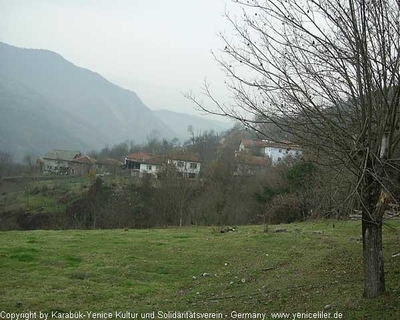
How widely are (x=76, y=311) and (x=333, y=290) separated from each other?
360 cm

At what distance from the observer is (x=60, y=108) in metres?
136

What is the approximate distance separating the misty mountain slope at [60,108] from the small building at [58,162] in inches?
743

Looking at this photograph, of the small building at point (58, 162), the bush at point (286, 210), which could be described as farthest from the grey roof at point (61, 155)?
the bush at point (286, 210)

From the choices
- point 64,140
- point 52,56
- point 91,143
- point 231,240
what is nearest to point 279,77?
point 231,240

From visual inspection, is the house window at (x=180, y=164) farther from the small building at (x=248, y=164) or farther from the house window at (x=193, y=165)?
the small building at (x=248, y=164)

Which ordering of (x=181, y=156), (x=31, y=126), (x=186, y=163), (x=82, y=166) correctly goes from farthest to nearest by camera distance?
(x=31, y=126)
(x=82, y=166)
(x=186, y=163)
(x=181, y=156)

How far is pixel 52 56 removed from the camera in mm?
195625

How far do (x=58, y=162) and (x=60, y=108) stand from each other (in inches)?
3184

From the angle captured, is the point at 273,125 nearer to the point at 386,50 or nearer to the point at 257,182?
the point at 386,50

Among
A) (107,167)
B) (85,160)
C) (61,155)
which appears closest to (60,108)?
(61,155)

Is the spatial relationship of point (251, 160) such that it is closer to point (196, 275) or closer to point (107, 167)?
point (196, 275)

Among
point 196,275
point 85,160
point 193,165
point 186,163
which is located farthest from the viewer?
point 85,160

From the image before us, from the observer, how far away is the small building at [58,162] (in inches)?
2210

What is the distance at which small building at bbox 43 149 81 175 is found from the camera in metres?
56.1
